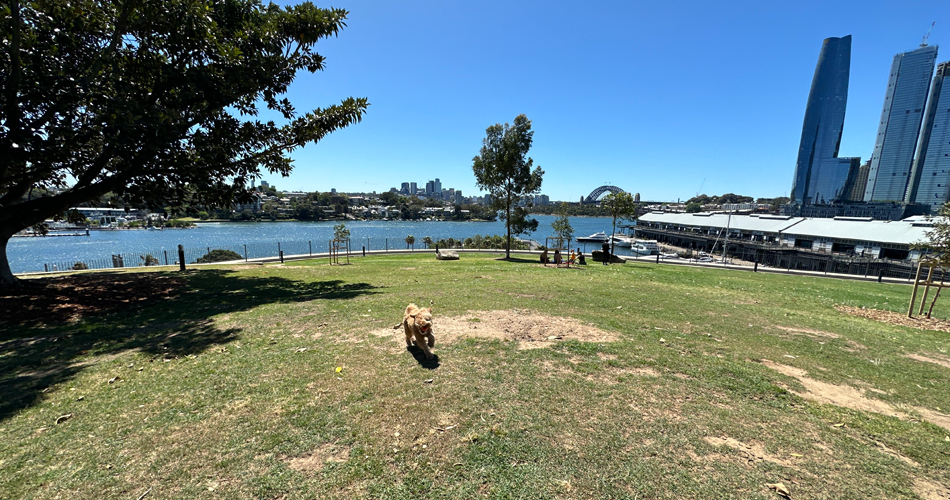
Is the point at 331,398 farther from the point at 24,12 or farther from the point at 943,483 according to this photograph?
the point at 24,12

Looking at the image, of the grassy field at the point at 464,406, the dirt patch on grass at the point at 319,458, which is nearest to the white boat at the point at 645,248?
the grassy field at the point at 464,406

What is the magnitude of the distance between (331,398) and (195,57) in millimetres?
12497

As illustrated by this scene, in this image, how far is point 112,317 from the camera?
26.6ft

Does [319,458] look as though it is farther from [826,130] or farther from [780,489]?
[826,130]

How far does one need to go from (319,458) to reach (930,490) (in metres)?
5.88

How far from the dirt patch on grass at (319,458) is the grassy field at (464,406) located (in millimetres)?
27

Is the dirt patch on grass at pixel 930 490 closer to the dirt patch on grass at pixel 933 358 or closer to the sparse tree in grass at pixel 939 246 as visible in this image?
the dirt patch on grass at pixel 933 358

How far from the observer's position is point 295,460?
337 centimetres

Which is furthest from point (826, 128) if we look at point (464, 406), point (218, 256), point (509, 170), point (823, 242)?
point (218, 256)

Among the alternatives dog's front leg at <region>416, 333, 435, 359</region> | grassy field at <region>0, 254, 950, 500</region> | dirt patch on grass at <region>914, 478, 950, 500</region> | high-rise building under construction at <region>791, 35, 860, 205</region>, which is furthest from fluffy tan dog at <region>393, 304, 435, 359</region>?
high-rise building under construction at <region>791, 35, 860, 205</region>

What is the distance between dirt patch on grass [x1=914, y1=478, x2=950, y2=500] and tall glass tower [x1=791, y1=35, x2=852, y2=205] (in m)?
241

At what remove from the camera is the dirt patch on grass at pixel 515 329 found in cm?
677

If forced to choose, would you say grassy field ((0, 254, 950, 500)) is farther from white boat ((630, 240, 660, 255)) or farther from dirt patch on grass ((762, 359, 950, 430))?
white boat ((630, 240, 660, 255))

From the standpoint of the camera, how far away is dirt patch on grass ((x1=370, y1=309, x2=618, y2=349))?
22.2 ft
